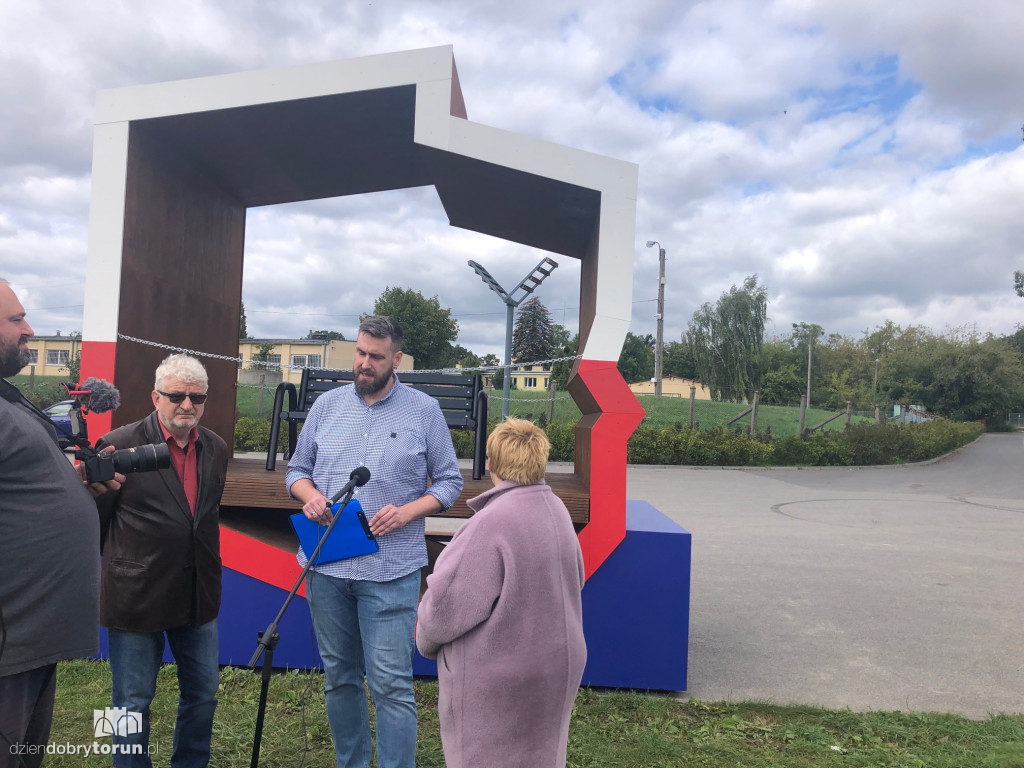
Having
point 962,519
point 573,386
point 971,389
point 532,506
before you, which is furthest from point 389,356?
point 971,389

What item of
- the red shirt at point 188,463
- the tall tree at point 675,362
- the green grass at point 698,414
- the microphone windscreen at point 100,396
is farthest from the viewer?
the tall tree at point 675,362

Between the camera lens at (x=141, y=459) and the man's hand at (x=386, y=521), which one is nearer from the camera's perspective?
the camera lens at (x=141, y=459)

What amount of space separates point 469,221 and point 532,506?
170 inches

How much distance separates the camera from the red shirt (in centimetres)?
287

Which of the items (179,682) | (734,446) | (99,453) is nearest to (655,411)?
(734,446)

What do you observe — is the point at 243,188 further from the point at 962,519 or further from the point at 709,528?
the point at 962,519

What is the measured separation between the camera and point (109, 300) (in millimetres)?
4469

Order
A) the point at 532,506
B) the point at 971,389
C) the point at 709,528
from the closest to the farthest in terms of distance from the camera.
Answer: the point at 532,506 → the point at 709,528 → the point at 971,389

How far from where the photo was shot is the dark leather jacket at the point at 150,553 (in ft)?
8.95

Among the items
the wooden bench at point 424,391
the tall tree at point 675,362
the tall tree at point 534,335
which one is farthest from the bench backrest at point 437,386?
the tall tree at point 675,362

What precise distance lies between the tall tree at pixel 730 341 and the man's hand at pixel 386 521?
5402 centimetres

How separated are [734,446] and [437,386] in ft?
53.3

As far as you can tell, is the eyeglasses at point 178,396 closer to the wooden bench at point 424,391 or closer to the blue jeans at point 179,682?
the blue jeans at point 179,682

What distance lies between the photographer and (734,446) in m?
20.8
